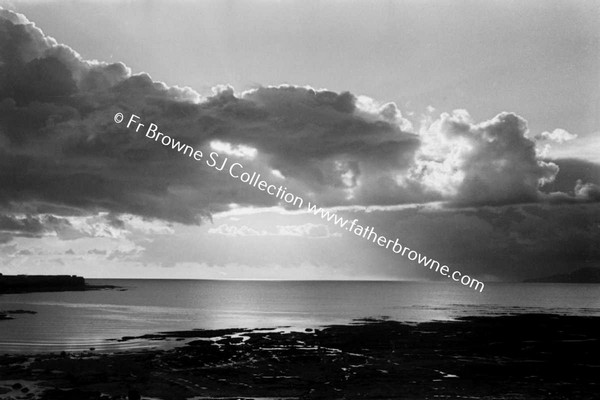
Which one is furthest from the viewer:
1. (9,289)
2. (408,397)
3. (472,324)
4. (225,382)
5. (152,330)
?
(9,289)

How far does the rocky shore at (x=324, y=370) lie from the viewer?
32.5 meters

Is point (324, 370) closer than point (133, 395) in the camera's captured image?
No

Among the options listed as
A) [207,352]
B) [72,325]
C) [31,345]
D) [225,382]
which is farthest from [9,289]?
[225,382]

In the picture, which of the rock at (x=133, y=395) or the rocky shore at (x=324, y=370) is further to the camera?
the rocky shore at (x=324, y=370)

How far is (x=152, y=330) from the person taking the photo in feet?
232

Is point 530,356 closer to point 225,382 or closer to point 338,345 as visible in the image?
point 338,345

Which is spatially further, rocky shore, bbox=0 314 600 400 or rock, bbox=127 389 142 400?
rocky shore, bbox=0 314 600 400

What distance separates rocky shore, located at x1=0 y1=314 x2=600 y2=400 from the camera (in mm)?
32531

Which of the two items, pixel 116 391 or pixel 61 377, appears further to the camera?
pixel 61 377

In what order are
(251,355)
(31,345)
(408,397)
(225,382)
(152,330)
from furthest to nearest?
(152,330) → (31,345) → (251,355) → (225,382) → (408,397)

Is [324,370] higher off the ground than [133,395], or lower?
higher

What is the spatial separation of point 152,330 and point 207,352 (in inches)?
984

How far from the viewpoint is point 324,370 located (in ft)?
131

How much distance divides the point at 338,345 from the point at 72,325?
132 ft
